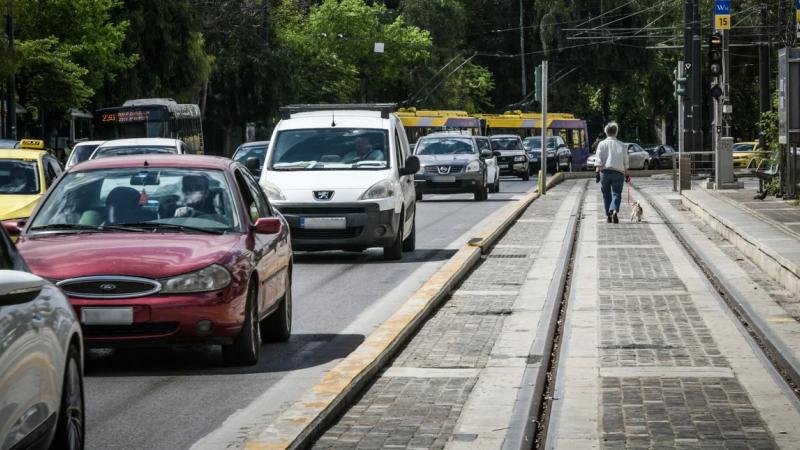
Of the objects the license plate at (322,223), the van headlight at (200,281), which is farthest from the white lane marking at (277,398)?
the license plate at (322,223)

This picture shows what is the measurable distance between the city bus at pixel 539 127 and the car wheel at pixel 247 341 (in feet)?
230

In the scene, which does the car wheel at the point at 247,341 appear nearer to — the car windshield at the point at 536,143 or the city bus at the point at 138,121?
the city bus at the point at 138,121

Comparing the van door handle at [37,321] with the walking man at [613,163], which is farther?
the walking man at [613,163]

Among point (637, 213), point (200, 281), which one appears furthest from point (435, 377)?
point (637, 213)

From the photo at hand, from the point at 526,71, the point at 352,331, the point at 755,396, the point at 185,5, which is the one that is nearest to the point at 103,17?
the point at 185,5

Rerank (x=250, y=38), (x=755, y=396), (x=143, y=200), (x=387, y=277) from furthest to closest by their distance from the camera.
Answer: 1. (x=250, y=38)
2. (x=387, y=277)
3. (x=143, y=200)
4. (x=755, y=396)

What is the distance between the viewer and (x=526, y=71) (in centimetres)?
10125

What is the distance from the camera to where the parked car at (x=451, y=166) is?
38.7 meters

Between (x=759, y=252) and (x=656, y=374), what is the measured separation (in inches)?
376

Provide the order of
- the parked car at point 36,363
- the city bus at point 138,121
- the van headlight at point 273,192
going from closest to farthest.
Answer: the parked car at point 36,363 < the van headlight at point 273,192 < the city bus at point 138,121

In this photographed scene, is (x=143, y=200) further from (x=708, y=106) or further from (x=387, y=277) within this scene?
(x=708, y=106)

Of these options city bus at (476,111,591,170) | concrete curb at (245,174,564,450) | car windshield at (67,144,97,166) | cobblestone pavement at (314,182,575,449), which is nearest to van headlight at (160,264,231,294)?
concrete curb at (245,174,564,450)

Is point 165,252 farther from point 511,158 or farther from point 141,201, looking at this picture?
point 511,158

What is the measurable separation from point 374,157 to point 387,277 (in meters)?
3.21
